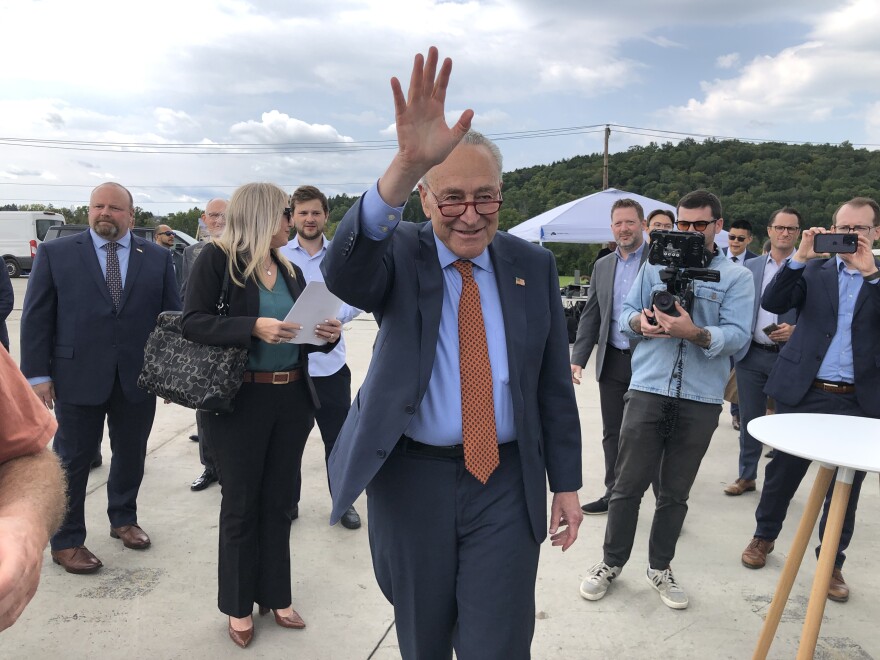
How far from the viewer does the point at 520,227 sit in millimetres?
13688

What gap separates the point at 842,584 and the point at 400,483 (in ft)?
9.27

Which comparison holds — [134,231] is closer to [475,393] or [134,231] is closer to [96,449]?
[96,449]

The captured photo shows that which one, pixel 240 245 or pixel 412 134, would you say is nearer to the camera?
pixel 412 134

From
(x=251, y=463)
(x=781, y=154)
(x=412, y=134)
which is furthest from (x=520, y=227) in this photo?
(x=781, y=154)

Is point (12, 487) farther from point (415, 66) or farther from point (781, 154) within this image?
point (781, 154)

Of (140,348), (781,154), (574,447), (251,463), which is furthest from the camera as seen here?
(781,154)

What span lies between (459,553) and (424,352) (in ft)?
2.09

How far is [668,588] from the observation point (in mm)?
3227

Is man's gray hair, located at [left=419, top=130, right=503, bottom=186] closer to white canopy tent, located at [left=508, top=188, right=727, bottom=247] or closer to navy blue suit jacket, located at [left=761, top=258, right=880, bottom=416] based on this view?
navy blue suit jacket, located at [left=761, top=258, right=880, bottom=416]

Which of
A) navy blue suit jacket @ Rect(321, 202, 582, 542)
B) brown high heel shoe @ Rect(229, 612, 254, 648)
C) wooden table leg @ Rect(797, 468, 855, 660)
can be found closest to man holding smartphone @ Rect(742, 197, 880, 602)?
wooden table leg @ Rect(797, 468, 855, 660)

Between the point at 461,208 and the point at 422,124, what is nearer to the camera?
the point at 422,124

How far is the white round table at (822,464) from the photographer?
6.82ft

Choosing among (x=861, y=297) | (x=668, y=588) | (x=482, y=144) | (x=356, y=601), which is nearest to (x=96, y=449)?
(x=356, y=601)

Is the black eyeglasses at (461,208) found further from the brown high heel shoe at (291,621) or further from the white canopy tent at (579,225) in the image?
the white canopy tent at (579,225)
